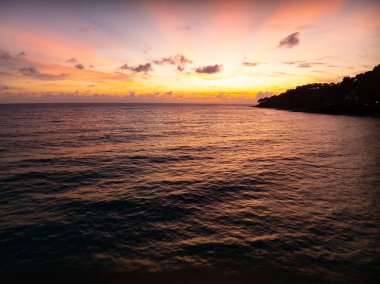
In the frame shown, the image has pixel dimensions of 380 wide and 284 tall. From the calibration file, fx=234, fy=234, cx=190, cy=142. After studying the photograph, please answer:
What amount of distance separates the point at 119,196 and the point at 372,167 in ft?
94.5

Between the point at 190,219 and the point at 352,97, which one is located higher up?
the point at 352,97

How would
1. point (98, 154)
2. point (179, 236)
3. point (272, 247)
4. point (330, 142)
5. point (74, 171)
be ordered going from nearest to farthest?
point (272, 247) → point (179, 236) → point (74, 171) → point (98, 154) → point (330, 142)

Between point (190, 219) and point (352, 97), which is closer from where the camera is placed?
point (190, 219)

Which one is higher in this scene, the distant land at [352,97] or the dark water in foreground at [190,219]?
the distant land at [352,97]

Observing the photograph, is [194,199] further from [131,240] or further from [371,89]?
[371,89]

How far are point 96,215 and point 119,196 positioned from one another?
11.2 ft

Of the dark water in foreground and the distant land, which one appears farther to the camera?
the distant land

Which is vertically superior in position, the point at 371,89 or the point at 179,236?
the point at 371,89

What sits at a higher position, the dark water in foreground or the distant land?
the distant land

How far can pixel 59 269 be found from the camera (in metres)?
11.0

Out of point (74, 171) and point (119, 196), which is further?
point (74, 171)

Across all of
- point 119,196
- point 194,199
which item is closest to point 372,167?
point 194,199

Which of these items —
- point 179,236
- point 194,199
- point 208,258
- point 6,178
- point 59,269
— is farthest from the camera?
point 6,178

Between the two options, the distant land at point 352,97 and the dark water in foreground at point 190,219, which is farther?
the distant land at point 352,97
